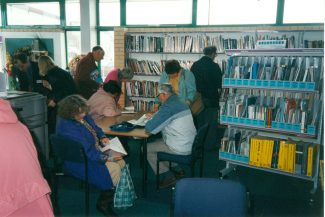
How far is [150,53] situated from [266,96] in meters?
3.36

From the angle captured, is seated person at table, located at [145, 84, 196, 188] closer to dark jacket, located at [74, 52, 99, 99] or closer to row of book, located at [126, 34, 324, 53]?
dark jacket, located at [74, 52, 99, 99]

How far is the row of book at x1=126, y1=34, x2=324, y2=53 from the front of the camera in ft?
19.2

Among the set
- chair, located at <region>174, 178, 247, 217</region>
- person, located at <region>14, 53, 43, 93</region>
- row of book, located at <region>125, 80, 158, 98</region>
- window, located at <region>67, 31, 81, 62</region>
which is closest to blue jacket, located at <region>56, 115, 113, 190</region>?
chair, located at <region>174, 178, 247, 217</region>

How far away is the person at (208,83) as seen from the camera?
529cm

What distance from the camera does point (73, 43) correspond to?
27.0ft

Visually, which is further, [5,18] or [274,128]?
[5,18]

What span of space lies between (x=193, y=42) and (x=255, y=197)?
361 centimetres

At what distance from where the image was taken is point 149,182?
420 cm

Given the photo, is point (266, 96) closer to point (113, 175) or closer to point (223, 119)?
point (223, 119)

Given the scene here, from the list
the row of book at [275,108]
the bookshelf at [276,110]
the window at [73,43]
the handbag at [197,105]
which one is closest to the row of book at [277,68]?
the bookshelf at [276,110]

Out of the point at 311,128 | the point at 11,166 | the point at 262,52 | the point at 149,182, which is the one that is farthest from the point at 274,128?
the point at 11,166

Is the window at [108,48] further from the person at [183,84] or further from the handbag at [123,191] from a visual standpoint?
the handbag at [123,191]

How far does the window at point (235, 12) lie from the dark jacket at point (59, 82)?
354cm

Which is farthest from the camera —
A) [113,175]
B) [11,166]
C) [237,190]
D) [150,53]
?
[150,53]
